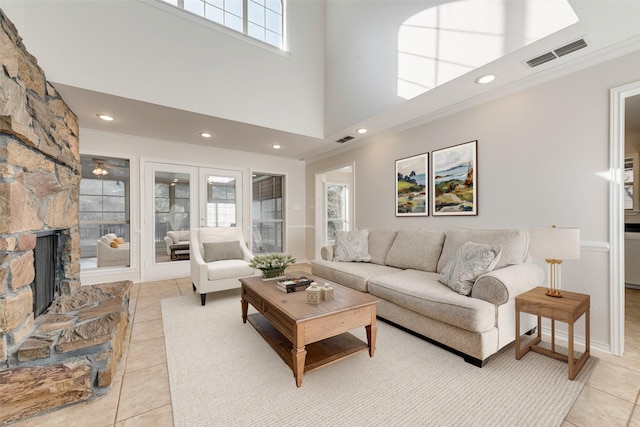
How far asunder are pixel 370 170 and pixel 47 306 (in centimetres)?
412

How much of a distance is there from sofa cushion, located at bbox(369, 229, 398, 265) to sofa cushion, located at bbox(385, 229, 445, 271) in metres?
0.08

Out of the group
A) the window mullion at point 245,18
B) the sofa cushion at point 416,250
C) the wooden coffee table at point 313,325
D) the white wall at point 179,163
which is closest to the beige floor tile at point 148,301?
the white wall at point 179,163

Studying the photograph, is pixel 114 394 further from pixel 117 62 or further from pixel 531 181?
pixel 531 181

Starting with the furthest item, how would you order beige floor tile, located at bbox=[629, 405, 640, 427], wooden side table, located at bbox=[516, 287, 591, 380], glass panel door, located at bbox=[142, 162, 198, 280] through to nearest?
glass panel door, located at bbox=[142, 162, 198, 280] → wooden side table, located at bbox=[516, 287, 591, 380] → beige floor tile, located at bbox=[629, 405, 640, 427]

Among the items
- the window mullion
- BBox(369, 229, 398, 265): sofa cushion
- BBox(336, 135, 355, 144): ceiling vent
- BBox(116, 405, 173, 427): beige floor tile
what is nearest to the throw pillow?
BBox(369, 229, 398, 265): sofa cushion

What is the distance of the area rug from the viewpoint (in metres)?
1.44

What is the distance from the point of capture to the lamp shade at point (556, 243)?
74.4 inches

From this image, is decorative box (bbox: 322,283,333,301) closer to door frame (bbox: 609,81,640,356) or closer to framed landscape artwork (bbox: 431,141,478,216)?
framed landscape artwork (bbox: 431,141,478,216)

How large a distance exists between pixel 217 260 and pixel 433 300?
2768mm

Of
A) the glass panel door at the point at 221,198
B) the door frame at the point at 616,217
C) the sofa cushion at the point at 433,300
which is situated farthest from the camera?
the glass panel door at the point at 221,198

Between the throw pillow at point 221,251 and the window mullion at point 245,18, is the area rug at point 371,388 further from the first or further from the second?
the window mullion at point 245,18

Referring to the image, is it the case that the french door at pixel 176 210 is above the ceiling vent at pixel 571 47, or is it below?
below

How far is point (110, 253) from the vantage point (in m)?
4.19

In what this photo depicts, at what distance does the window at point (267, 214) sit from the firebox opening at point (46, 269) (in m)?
3.18
